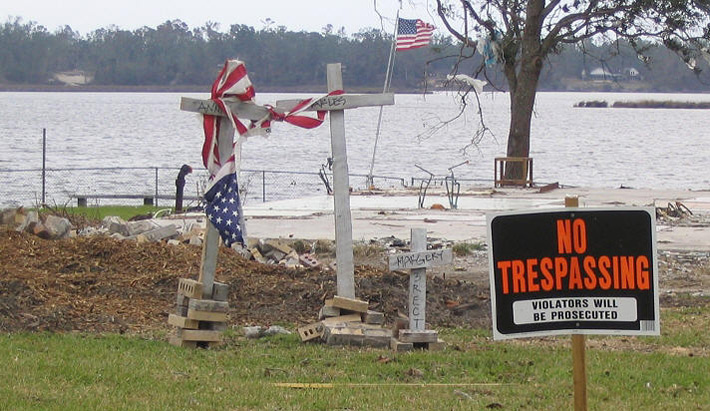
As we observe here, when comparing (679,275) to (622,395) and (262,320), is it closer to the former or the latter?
(262,320)

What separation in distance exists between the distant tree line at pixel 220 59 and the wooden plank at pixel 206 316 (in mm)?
80297

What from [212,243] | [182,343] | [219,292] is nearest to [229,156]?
[212,243]

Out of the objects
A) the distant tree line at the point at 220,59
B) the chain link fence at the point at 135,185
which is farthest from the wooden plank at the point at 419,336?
the distant tree line at the point at 220,59

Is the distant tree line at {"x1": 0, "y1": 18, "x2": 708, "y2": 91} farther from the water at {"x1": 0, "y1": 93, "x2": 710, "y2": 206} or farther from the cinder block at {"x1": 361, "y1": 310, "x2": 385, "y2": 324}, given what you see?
the cinder block at {"x1": 361, "y1": 310, "x2": 385, "y2": 324}

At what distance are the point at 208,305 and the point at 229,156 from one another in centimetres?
119

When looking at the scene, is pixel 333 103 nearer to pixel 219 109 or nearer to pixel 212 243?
pixel 219 109

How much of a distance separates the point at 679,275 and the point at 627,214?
30.7 feet

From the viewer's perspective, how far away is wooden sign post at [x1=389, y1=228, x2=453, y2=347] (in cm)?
941

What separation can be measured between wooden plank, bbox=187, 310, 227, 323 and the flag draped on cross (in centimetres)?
56

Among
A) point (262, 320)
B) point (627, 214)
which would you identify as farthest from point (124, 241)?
point (627, 214)

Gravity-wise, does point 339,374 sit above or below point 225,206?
below

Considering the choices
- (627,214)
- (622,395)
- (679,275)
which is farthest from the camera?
(679,275)

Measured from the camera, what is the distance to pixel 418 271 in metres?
9.66

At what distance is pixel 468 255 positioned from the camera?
1659 cm
